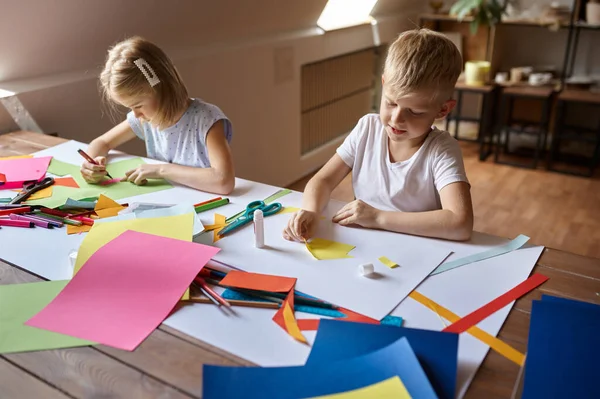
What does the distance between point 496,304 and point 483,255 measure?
0.59ft

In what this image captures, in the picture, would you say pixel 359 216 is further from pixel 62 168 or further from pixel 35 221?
pixel 62 168

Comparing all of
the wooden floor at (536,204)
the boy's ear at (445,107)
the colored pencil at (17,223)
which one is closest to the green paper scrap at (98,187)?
the colored pencil at (17,223)

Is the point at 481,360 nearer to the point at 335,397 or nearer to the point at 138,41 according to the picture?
the point at 335,397

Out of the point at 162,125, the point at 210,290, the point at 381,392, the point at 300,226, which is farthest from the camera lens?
the point at 162,125

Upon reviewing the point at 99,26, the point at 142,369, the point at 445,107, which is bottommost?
the point at 142,369

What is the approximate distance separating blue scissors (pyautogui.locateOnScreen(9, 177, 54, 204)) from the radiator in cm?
222

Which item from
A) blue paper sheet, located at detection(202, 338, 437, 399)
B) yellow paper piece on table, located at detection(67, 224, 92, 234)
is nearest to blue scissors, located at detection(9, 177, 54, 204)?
yellow paper piece on table, located at detection(67, 224, 92, 234)

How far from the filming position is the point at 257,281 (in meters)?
0.94

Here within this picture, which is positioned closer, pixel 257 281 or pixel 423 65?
pixel 257 281

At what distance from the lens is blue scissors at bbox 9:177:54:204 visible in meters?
1.29

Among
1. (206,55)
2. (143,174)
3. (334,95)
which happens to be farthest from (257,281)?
(334,95)

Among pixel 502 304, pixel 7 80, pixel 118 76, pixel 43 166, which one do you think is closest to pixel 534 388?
pixel 502 304

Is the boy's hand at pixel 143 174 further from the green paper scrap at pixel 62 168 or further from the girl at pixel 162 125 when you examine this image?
the green paper scrap at pixel 62 168

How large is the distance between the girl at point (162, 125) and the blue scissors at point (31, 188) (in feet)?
0.30
